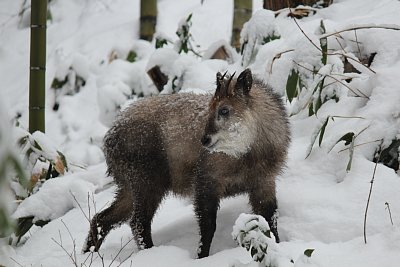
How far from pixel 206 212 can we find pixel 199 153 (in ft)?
1.20

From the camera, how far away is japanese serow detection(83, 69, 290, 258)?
333 centimetres

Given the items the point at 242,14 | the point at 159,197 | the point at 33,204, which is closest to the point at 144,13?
the point at 242,14

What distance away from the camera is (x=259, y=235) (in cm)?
229

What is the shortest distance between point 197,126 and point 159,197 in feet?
1.84

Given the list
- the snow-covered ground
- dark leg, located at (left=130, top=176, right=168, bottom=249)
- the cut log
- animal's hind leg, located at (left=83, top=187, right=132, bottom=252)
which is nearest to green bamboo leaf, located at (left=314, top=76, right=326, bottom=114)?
the snow-covered ground

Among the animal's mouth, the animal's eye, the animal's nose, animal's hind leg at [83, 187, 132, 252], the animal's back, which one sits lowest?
animal's hind leg at [83, 187, 132, 252]

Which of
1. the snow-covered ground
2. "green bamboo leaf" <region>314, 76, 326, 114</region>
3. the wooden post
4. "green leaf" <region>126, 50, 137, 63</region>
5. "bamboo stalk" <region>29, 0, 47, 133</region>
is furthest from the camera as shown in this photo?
"green leaf" <region>126, 50, 137, 63</region>

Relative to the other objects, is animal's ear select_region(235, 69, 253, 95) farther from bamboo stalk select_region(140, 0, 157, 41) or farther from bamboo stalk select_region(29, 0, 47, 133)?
bamboo stalk select_region(140, 0, 157, 41)

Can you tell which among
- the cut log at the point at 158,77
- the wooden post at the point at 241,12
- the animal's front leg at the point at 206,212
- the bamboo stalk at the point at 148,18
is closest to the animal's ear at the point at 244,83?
the animal's front leg at the point at 206,212

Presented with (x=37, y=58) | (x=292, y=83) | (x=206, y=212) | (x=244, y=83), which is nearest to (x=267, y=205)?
(x=206, y=212)

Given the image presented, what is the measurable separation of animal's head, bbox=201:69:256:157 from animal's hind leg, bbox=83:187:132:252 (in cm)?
106

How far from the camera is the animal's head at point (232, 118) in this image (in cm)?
323

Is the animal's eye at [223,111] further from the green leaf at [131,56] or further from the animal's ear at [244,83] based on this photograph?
the green leaf at [131,56]

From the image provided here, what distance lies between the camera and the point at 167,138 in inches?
145
